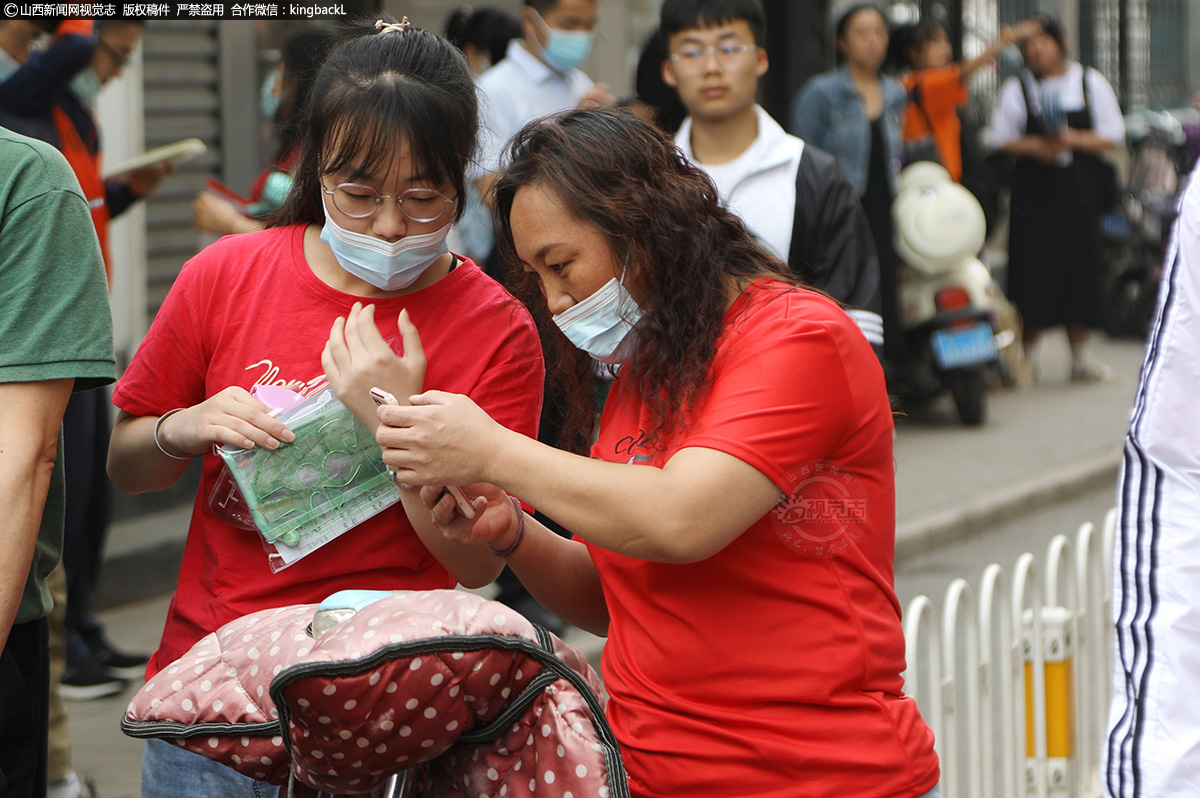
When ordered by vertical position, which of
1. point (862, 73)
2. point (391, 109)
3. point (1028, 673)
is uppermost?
point (391, 109)

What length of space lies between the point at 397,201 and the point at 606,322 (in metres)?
0.36

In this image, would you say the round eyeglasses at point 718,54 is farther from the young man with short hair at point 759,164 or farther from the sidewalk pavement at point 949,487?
the sidewalk pavement at point 949,487

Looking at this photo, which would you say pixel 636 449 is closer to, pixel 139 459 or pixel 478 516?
pixel 478 516

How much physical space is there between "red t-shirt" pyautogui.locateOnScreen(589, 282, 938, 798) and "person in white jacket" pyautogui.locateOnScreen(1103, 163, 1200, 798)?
0.30 m

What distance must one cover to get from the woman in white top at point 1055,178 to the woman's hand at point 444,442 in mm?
8751

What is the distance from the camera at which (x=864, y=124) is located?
7578mm

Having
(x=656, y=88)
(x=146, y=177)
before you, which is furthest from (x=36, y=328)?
(x=656, y=88)

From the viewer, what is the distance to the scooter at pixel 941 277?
823 cm

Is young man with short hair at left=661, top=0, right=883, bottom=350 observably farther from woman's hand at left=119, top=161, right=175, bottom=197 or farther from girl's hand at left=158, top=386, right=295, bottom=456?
girl's hand at left=158, top=386, right=295, bottom=456

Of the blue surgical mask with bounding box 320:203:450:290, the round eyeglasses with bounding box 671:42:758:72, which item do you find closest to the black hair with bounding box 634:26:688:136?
the round eyeglasses with bounding box 671:42:758:72

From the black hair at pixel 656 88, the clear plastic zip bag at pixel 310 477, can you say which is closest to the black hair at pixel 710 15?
the black hair at pixel 656 88

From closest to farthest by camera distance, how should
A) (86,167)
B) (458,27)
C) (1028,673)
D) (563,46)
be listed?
(1028,673), (86,167), (563,46), (458,27)

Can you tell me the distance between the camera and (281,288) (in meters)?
2.09

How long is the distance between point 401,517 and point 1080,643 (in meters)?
2.33
